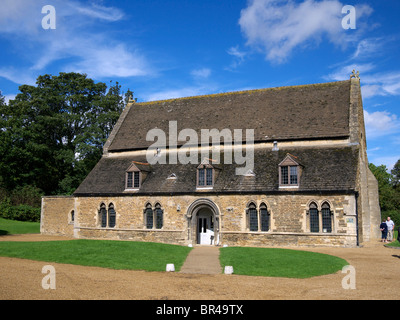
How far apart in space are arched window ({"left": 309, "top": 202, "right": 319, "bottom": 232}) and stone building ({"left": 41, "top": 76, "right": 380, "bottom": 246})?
2.6 inches

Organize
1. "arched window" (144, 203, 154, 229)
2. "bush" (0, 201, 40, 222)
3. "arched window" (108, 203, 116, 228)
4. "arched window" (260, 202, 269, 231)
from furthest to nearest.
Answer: "bush" (0, 201, 40, 222), "arched window" (108, 203, 116, 228), "arched window" (144, 203, 154, 229), "arched window" (260, 202, 269, 231)

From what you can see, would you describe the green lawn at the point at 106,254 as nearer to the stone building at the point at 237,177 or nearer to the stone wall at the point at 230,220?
the stone wall at the point at 230,220

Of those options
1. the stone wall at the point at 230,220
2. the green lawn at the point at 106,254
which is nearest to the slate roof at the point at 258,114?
the stone wall at the point at 230,220

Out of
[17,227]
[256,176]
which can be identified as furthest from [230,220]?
[17,227]

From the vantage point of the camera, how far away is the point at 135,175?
107ft

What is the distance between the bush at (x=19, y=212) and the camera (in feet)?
150

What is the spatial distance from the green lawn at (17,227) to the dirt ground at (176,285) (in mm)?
21670

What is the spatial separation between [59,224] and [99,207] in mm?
5921

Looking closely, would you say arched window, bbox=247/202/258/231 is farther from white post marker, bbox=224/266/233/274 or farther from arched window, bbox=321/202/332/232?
white post marker, bbox=224/266/233/274

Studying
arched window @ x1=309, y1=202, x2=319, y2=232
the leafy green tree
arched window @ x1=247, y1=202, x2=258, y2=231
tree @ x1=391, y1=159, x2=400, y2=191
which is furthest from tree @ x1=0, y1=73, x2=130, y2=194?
tree @ x1=391, y1=159, x2=400, y2=191

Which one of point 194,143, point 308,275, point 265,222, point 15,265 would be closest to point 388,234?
point 265,222

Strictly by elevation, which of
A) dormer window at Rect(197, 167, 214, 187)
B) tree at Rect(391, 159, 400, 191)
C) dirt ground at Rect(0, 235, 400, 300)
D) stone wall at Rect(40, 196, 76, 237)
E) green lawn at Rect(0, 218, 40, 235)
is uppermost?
tree at Rect(391, 159, 400, 191)

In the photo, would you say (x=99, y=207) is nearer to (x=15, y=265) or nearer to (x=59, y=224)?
(x=59, y=224)

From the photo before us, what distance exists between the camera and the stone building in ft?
89.4
